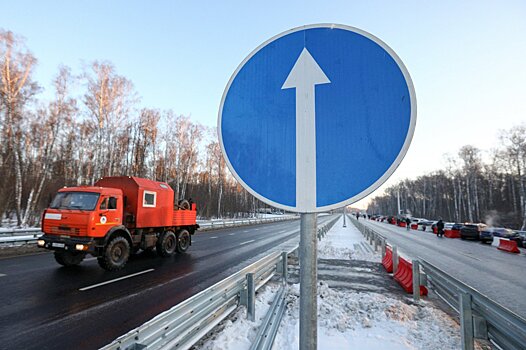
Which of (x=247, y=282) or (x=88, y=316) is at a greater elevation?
(x=247, y=282)

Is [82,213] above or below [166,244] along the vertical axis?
above

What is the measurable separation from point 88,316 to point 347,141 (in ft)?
20.2

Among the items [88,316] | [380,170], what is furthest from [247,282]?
[380,170]

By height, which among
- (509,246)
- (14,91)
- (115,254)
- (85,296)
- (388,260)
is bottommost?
(509,246)

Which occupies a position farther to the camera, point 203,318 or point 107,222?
point 107,222

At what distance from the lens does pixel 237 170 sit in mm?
1357

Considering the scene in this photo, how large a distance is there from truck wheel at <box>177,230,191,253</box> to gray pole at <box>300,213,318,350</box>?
12.9 meters

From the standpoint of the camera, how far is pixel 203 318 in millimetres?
3406

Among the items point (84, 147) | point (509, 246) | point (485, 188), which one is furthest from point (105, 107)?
point (485, 188)

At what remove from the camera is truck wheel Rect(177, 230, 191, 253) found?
13.1m

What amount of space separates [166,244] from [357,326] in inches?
388

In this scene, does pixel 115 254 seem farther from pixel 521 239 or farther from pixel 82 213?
pixel 521 239

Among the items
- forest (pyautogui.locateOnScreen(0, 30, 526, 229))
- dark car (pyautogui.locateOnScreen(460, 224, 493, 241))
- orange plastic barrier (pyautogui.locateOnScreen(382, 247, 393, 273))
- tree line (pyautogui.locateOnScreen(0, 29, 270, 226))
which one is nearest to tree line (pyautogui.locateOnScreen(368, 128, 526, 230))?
forest (pyautogui.locateOnScreen(0, 30, 526, 229))

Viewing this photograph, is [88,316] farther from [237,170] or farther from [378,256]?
[378,256]
